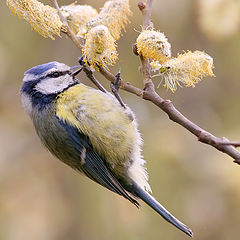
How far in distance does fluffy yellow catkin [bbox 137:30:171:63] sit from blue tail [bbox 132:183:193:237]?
92 cm

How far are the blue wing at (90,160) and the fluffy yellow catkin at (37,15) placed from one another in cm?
70

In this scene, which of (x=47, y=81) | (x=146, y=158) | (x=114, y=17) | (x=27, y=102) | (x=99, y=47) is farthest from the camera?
(x=146, y=158)

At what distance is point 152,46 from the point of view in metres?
1.99

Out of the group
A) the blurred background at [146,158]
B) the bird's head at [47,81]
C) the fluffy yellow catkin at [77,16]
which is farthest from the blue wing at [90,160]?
the fluffy yellow catkin at [77,16]

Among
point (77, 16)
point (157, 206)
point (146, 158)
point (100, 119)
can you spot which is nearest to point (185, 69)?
point (77, 16)

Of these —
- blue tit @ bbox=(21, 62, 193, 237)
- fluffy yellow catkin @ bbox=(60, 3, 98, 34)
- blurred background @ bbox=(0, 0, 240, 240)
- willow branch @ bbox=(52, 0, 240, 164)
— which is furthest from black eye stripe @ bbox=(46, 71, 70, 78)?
blurred background @ bbox=(0, 0, 240, 240)

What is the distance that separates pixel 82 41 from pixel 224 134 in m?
1.48

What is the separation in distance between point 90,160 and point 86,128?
18 centimetres

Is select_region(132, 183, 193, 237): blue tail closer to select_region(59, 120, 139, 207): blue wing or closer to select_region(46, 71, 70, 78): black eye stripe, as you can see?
select_region(59, 120, 139, 207): blue wing

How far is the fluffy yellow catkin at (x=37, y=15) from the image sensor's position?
2109mm

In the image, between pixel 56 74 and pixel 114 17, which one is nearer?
pixel 114 17

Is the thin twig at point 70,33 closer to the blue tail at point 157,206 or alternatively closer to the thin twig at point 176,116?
the thin twig at point 176,116

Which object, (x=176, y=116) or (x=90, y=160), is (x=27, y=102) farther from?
(x=176, y=116)

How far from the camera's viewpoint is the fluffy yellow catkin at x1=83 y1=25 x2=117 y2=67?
6.90 feet
